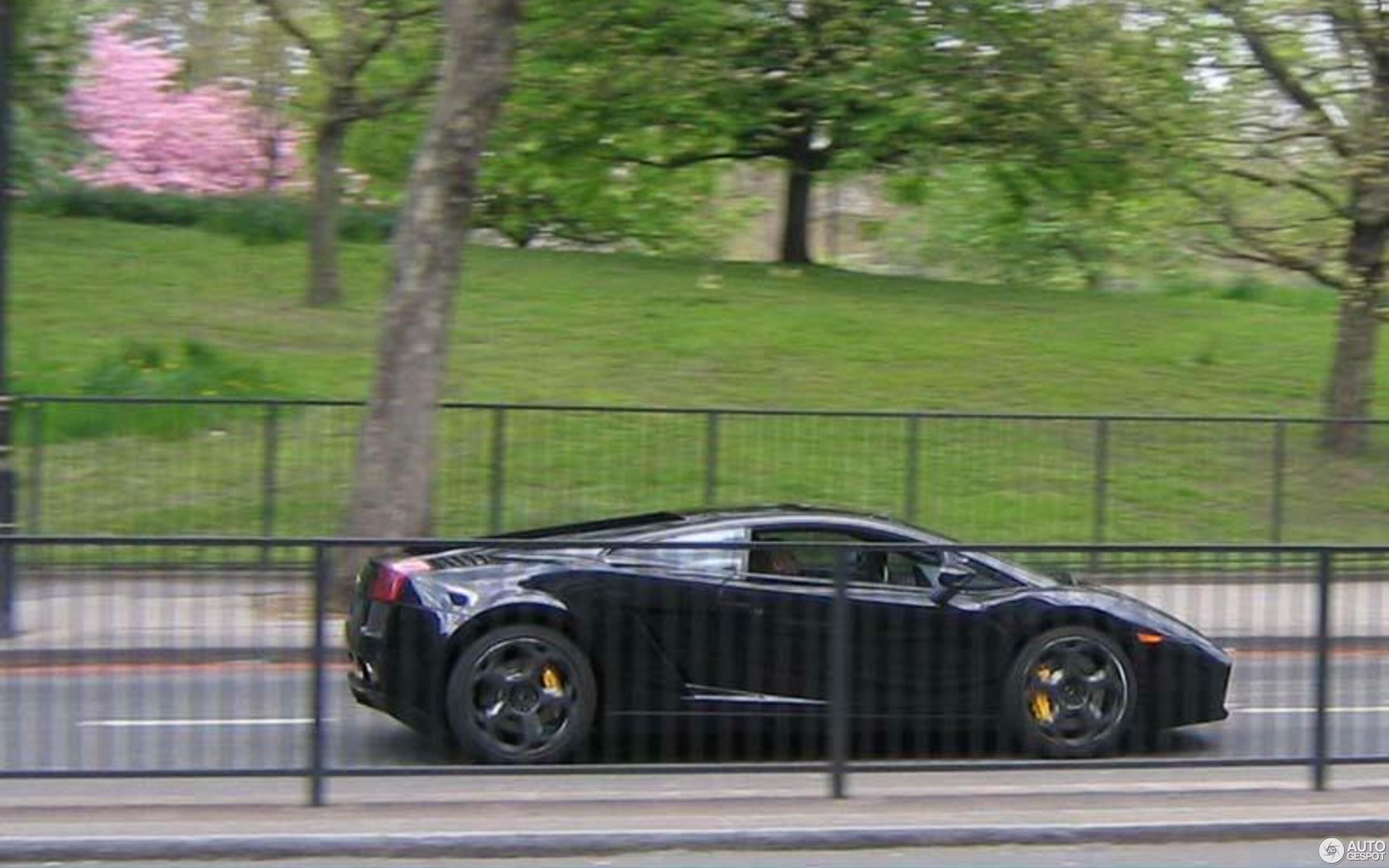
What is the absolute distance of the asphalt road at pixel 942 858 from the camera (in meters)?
7.64

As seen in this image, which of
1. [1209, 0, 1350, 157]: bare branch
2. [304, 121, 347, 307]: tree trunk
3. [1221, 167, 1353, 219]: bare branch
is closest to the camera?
[1209, 0, 1350, 157]: bare branch

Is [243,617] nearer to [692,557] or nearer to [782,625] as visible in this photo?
[692,557]

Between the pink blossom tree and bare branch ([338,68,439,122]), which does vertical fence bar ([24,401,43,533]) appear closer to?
bare branch ([338,68,439,122])

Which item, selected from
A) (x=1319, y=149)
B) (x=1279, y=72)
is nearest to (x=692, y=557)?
(x=1279, y=72)

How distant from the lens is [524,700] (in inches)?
369

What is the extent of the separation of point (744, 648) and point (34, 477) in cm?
907

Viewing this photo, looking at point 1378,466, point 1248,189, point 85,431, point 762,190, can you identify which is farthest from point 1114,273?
point 85,431

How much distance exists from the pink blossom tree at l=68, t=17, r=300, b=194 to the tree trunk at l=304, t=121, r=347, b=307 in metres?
12.7

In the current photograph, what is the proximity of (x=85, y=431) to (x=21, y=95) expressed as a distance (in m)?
11.3

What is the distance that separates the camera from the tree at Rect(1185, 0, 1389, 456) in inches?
801

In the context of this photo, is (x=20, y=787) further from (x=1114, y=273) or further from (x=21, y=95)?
(x=1114, y=273)

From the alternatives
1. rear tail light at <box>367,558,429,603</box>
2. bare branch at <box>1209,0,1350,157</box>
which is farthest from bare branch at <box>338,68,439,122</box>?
rear tail light at <box>367,558,429,603</box>

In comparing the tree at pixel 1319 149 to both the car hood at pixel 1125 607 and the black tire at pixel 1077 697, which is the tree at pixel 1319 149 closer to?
the car hood at pixel 1125 607

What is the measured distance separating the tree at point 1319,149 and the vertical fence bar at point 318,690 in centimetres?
1418
